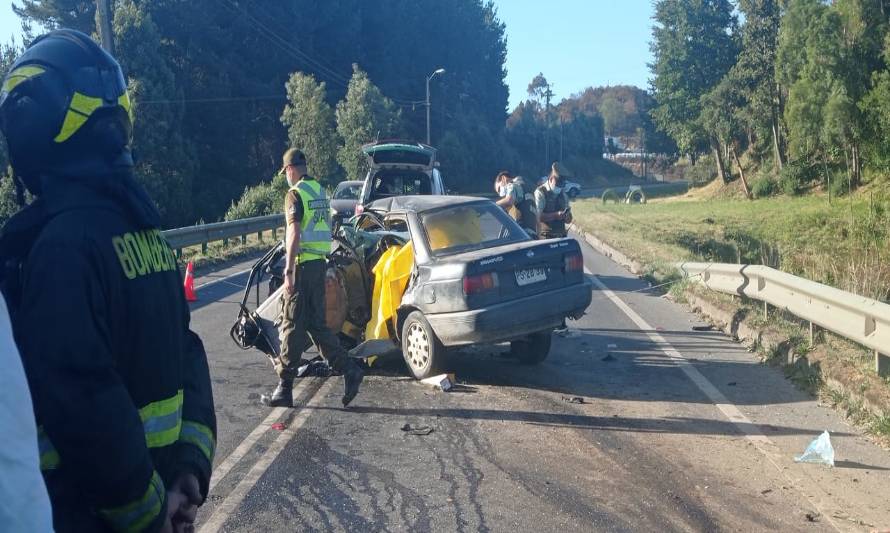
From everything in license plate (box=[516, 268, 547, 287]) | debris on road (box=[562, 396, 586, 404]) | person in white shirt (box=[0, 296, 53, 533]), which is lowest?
debris on road (box=[562, 396, 586, 404])

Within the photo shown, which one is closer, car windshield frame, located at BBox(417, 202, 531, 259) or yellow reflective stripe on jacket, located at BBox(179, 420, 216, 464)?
yellow reflective stripe on jacket, located at BBox(179, 420, 216, 464)

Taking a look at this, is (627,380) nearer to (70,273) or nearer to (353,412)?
(353,412)

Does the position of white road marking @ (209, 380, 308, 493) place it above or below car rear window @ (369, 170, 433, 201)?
below

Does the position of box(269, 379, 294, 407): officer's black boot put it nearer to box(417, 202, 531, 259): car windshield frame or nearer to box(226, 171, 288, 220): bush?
box(417, 202, 531, 259): car windshield frame

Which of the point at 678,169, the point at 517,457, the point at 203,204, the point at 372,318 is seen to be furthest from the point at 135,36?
the point at 678,169

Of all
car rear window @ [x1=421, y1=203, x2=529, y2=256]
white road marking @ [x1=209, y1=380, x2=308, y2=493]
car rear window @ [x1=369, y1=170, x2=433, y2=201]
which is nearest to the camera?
white road marking @ [x1=209, y1=380, x2=308, y2=493]

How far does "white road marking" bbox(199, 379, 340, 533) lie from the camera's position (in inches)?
195

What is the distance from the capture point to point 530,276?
8336 millimetres

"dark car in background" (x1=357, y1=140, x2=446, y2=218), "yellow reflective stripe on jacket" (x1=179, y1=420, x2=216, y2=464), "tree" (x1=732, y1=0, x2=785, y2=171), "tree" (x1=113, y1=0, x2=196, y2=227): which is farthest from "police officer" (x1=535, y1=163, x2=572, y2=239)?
"tree" (x1=732, y1=0, x2=785, y2=171)

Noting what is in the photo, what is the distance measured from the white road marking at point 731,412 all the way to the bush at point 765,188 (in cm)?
5095

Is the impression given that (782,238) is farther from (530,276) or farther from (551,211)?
(530,276)

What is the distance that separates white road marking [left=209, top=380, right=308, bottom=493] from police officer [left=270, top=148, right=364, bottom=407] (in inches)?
6.5

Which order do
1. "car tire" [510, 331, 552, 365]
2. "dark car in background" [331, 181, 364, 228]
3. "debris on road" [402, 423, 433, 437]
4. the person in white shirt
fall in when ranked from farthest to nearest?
"dark car in background" [331, 181, 364, 228] → "car tire" [510, 331, 552, 365] → "debris on road" [402, 423, 433, 437] → the person in white shirt

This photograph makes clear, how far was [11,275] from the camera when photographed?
76.8 inches
